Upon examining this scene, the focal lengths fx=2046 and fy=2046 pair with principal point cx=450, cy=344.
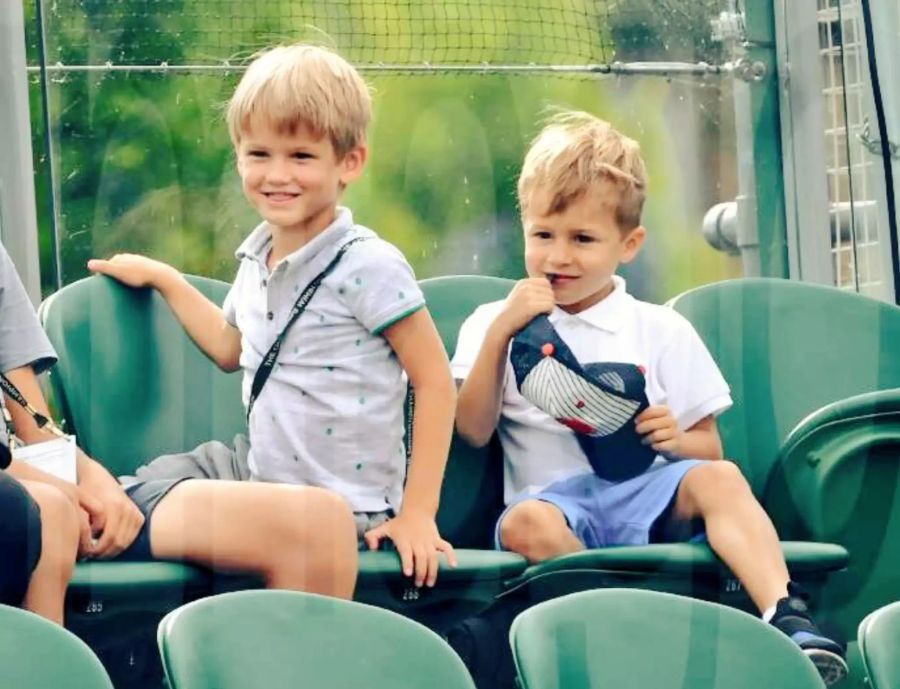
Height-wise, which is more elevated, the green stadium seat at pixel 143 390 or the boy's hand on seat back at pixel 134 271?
the boy's hand on seat back at pixel 134 271

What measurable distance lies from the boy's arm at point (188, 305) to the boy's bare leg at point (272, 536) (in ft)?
1.50

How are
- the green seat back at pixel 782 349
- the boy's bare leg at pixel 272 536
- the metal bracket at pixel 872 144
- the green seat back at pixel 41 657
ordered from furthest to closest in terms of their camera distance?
1. the metal bracket at pixel 872 144
2. the green seat back at pixel 782 349
3. the boy's bare leg at pixel 272 536
4. the green seat back at pixel 41 657

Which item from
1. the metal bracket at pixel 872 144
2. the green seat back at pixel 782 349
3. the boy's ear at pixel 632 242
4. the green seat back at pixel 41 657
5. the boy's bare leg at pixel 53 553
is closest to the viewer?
the green seat back at pixel 41 657

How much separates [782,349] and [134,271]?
41.3 inches

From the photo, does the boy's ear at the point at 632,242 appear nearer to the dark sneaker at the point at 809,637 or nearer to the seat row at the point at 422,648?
the dark sneaker at the point at 809,637

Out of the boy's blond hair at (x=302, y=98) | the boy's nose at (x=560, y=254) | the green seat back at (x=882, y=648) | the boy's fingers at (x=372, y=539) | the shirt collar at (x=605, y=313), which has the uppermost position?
the boy's blond hair at (x=302, y=98)

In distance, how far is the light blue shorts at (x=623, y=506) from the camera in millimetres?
2889

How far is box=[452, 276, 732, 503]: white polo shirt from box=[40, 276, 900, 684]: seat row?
0.09m

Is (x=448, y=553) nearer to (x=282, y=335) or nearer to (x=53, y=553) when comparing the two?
(x=282, y=335)

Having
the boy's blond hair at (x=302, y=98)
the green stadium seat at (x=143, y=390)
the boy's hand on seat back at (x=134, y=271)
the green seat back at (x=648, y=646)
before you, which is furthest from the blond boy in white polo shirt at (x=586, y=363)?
the green seat back at (x=648, y=646)

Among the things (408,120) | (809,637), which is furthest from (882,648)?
(408,120)

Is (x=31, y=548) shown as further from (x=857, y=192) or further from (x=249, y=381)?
(x=857, y=192)

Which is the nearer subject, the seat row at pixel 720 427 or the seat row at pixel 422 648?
the seat row at pixel 422 648

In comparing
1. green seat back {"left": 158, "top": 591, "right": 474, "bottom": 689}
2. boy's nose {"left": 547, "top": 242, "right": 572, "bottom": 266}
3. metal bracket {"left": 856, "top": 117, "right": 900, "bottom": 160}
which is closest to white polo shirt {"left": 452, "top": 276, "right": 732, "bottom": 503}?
boy's nose {"left": 547, "top": 242, "right": 572, "bottom": 266}
